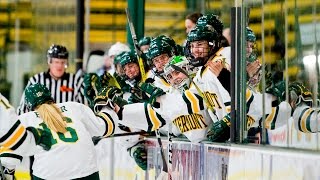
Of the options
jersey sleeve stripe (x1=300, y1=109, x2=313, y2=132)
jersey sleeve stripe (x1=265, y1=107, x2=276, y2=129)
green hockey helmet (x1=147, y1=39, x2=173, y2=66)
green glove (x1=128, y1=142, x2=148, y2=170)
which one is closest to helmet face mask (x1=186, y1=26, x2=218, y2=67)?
green hockey helmet (x1=147, y1=39, x2=173, y2=66)

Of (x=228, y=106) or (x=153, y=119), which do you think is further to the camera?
(x=153, y=119)

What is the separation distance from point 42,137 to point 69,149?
9.8 inches

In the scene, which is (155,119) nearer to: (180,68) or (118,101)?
(118,101)

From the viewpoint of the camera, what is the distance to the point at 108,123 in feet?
18.9

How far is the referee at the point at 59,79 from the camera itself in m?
8.48

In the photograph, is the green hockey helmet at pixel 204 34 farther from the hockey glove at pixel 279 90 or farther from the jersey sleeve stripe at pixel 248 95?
the hockey glove at pixel 279 90

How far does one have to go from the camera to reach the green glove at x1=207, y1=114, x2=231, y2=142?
468 centimetres

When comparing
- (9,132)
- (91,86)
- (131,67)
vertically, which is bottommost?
(9,132)

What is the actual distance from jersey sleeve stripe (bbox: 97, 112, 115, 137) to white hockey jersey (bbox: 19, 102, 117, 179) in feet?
0.42

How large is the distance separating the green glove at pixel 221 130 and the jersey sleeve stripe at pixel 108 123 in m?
1.10

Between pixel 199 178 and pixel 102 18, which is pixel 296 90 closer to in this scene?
pixel 199 178

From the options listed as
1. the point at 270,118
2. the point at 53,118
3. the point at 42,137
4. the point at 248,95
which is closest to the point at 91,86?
the point at 53,118

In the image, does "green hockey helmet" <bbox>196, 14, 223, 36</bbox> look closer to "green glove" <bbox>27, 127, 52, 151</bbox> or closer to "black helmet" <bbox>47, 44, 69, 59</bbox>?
"green glove" <bbox>27, 127, 52, 151</bbox>

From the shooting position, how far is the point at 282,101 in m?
3.92
